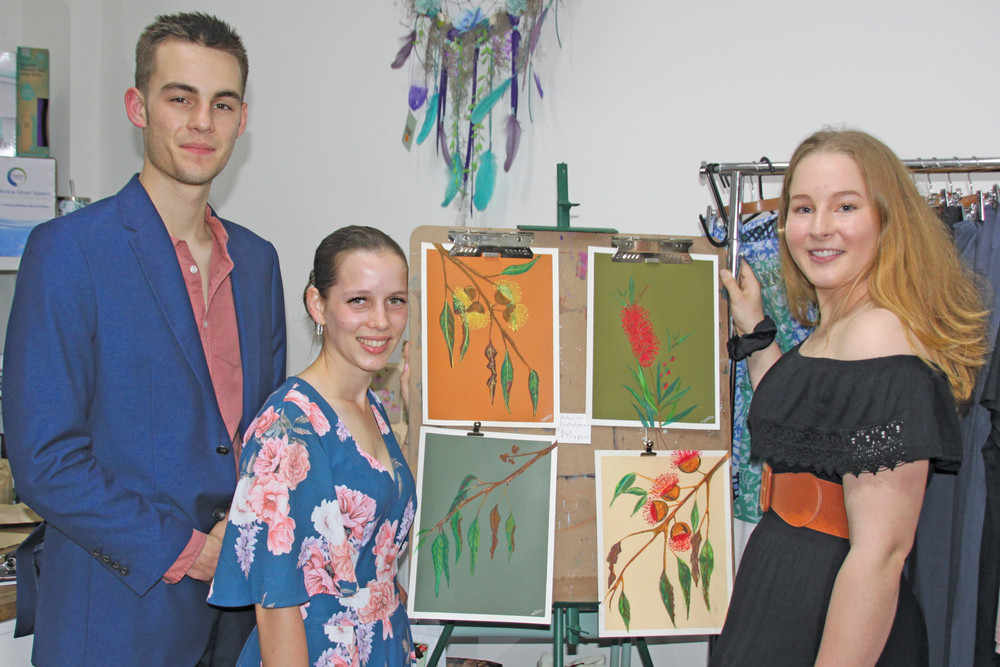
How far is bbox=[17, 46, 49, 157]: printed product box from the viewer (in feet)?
7.86

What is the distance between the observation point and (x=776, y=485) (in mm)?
1375

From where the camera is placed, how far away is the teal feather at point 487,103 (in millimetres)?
2531

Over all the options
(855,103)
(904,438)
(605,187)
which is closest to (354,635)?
(904,438)

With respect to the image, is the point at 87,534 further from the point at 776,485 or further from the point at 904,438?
the point at 904,438

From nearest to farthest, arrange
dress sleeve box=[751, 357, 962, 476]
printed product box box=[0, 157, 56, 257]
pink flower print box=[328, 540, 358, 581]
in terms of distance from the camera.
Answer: dress sleeve box=[751, 357, 962, 476], pink flower print box=[328, 540, 358, 581], printed product box box=[0, 157, 56, 257]

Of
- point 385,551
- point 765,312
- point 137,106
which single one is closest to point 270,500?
point 385,551

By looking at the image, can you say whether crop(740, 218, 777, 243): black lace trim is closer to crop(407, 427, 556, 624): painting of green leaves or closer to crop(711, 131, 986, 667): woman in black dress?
crop(711, 131, 986, 667): woman in black dress

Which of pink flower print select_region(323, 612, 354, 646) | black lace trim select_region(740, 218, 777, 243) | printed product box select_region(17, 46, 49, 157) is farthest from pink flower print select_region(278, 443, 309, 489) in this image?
printed product box select_region(17, 46, 49, 157)

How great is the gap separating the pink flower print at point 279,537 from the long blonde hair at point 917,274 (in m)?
1.05

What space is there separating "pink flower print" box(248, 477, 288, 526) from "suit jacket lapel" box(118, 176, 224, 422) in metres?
0.30

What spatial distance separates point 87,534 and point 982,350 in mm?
1565

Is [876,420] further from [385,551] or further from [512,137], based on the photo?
[512,137]

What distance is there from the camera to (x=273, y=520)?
1.19m

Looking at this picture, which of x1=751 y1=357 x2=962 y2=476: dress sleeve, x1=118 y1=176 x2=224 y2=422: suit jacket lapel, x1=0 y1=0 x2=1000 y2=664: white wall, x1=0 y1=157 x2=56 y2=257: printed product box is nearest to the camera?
x1=751 y1=357 x2=962 y2=476: dress sleeve
